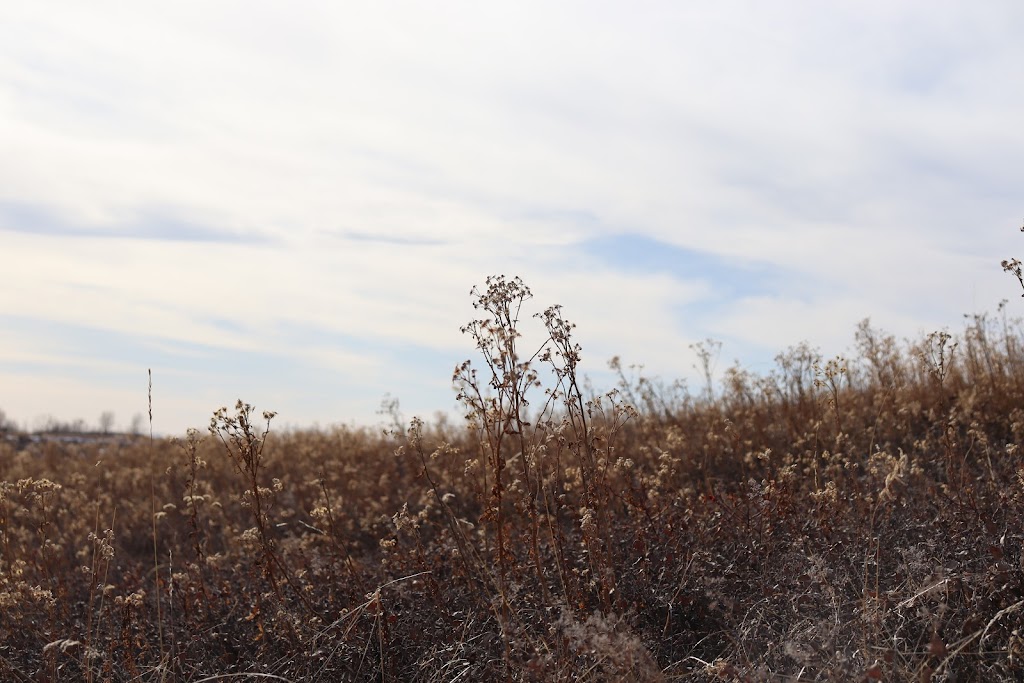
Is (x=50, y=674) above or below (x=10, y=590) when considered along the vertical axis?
below

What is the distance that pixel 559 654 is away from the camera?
10.1 ft

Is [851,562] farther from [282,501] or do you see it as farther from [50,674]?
[282,501]

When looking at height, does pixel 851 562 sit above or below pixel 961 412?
below

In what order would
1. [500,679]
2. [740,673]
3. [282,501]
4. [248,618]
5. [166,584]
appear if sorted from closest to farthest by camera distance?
1. [740,673]
2. [500,679]
3. [248,618]
4. [166,584]
5. [282,501]

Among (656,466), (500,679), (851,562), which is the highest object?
(656,466)

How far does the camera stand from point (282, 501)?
827 centimetres

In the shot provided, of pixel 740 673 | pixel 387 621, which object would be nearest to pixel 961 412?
pixel 740 673

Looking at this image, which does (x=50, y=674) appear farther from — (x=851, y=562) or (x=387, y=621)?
(x=851, y=562)

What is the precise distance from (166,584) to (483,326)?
311 centimetres

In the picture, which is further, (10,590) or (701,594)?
(10,590)

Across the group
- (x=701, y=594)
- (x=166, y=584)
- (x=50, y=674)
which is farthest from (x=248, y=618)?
(x=701, y=594)

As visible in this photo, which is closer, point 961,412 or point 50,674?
point 50,674

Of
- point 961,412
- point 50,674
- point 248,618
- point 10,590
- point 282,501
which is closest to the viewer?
point 50,674

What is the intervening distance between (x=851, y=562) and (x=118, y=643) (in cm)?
334
